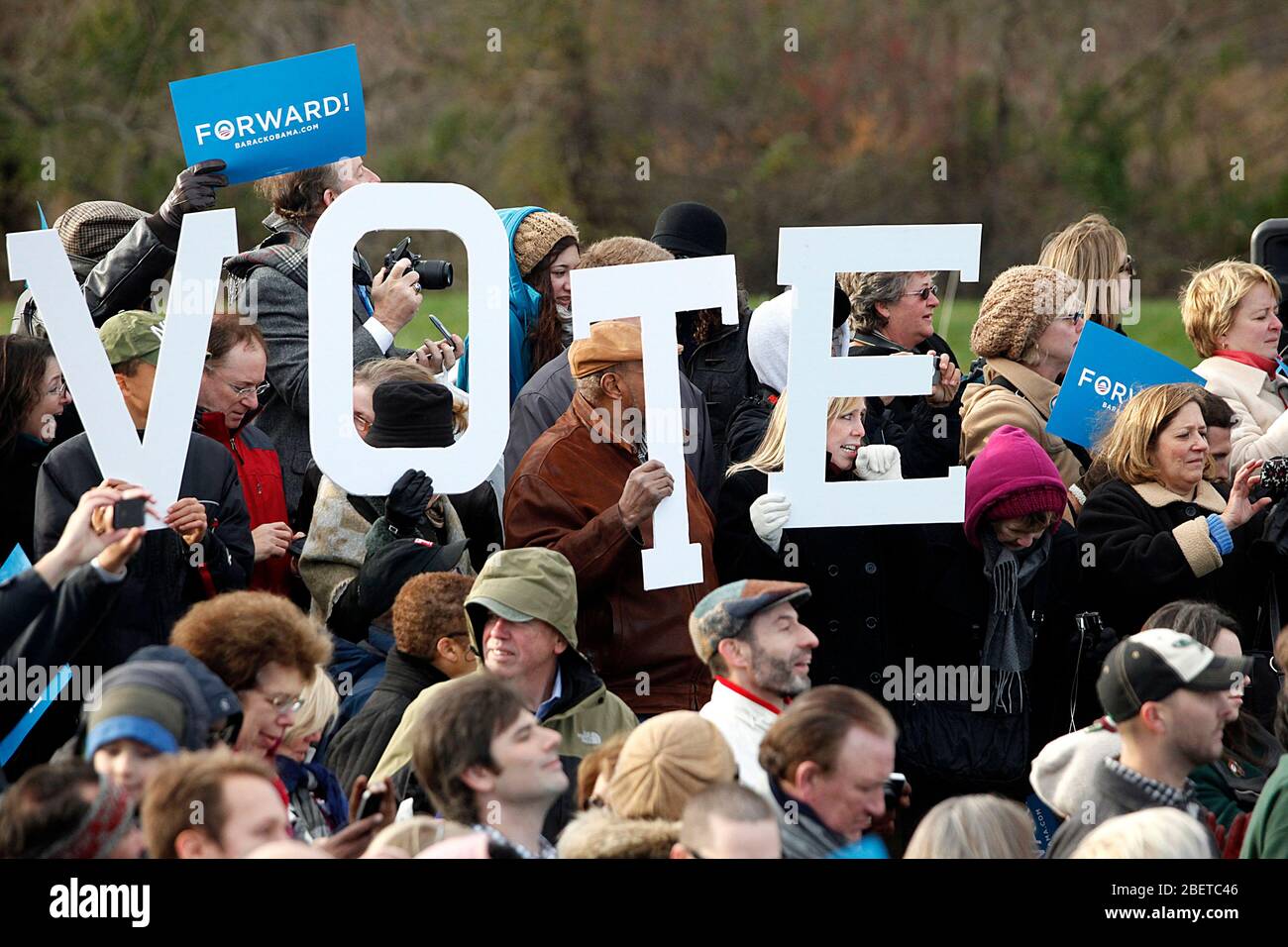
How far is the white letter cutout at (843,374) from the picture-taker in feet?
20.3

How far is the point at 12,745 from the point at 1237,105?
22231mm

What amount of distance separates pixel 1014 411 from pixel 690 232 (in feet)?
4.86

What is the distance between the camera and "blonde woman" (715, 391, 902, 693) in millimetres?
6262

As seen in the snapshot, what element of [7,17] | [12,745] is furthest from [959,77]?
[12,745]

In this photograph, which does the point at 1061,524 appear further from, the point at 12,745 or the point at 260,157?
the point at 12,745

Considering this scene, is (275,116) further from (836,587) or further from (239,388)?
(836,587)

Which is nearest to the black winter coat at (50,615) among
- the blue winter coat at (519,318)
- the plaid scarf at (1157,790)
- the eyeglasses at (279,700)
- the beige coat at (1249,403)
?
the eyeglasses at (279,700)

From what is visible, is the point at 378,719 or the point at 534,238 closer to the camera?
the point at 378,719

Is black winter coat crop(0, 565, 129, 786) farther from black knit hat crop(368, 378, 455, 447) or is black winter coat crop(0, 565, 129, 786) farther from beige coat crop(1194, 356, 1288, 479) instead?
beige coat crop(1194, 356, 1288, 479)

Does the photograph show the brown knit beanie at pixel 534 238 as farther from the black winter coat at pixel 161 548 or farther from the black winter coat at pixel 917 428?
the black winter coat at pixel 161 548

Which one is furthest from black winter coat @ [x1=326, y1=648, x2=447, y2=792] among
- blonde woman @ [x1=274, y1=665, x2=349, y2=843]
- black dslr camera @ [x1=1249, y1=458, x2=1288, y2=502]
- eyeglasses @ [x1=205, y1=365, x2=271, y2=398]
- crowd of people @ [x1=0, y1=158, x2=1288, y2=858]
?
black dslr camera @ [x1=1249, y1=458, x2=1288, y2=502]

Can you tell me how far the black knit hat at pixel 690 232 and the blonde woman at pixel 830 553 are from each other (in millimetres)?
1375

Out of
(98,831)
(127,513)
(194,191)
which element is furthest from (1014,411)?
(98,831)

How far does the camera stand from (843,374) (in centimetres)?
627
